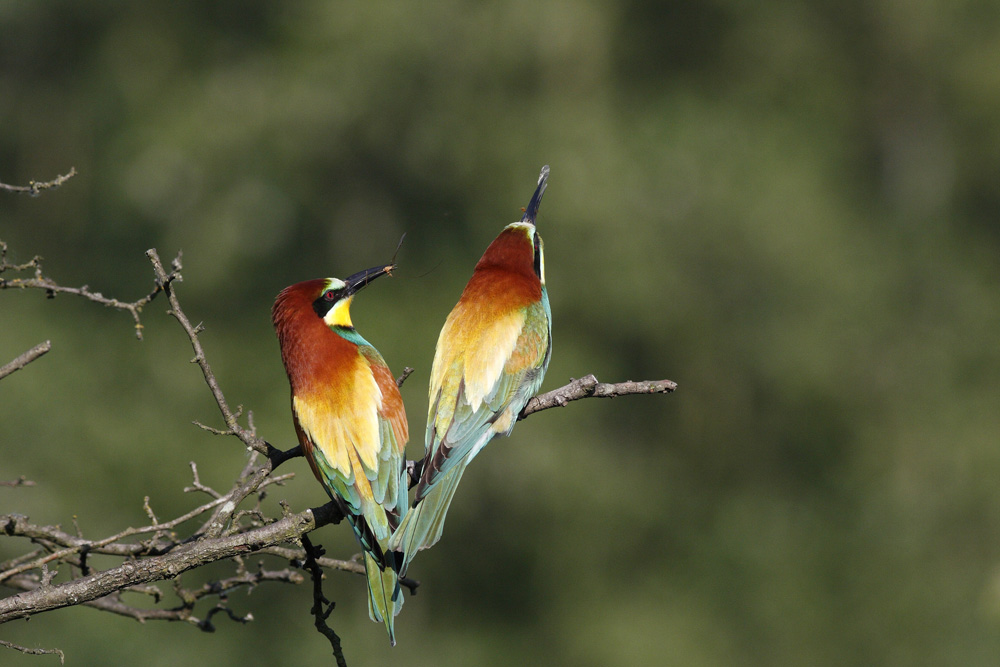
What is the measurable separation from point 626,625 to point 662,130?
3871mm

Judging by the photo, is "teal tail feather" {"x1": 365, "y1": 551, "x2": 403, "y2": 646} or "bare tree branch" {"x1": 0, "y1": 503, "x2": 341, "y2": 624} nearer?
"bare tree branch" {"x1": 0, "y1": 503, "x2": 341, "y2": 624}

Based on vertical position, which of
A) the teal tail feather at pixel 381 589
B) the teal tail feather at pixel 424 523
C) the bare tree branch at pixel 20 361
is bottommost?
the teal tail feather at pixel 381 589

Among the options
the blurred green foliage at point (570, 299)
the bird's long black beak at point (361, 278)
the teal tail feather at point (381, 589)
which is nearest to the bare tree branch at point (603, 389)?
the teal tail feather at point (381, 589)

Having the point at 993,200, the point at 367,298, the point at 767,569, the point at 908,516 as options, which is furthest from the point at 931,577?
the point at 367,298

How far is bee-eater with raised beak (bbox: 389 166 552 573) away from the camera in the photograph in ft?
8.02

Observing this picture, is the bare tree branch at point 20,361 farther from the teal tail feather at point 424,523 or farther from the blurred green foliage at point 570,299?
the blurred green foliage at point 570,299

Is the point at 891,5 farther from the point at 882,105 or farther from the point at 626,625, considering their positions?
the point at 626,625

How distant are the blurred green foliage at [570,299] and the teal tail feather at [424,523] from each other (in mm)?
3810

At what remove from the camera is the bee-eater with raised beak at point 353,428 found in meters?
2.30

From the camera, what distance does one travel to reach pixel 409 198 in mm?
7785

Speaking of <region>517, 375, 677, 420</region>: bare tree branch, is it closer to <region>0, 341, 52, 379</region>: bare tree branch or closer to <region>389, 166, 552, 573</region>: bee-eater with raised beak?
→ <region>389, 166, 552, 573</region>: bee-eater with raised beak

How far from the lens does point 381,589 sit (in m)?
2.31

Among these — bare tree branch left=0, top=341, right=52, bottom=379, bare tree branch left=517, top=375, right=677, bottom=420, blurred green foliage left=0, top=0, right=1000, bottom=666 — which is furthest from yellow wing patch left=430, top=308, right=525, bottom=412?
blurred green foliage left=0, top=0, right=1000, bottom=666

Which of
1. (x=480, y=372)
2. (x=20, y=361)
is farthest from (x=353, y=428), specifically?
(x=20, y=361)
